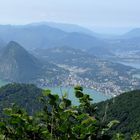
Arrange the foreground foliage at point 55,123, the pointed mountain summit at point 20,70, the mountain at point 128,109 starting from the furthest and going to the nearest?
the pointed mountain summit at point 20,70 → the mountain at point 128,109 → the foreground foliage at point 55,123

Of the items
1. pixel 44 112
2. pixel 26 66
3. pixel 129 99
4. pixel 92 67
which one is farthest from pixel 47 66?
pixel 44 112

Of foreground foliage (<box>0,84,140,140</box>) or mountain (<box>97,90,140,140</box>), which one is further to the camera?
mountain (<box>97,90,140,140</box>)

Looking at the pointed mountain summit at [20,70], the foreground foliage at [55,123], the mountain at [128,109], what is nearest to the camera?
the foreground foliage at [55,123]

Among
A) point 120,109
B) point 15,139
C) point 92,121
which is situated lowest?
point 120,109

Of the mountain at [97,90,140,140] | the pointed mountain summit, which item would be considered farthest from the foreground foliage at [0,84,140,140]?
the pointed mountain summit

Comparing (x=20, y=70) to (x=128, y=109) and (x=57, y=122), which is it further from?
(x=57, y=122)

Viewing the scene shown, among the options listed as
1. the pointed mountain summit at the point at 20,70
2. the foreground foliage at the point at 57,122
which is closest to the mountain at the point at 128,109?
the foreground foliage at the point at 57,122

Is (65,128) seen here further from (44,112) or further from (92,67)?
(92,67)

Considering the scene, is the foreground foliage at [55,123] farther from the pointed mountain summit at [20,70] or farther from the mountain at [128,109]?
the pointed mountain summit at [20,70]

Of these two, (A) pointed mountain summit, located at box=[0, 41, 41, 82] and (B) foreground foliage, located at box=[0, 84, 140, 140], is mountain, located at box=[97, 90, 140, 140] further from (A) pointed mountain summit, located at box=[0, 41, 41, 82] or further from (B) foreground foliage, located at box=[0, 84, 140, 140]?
(A) pointed mountain summit, located at box=[0, 41, 41, 82]

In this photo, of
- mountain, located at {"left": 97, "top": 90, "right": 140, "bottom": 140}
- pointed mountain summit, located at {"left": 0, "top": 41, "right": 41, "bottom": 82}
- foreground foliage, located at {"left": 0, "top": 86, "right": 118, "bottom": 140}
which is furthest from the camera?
pointed mountain summit, located at {"left": 0, "top": 41, "right": 41, "bottom": 82}

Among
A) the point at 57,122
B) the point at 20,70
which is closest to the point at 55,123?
the point at 57,122
